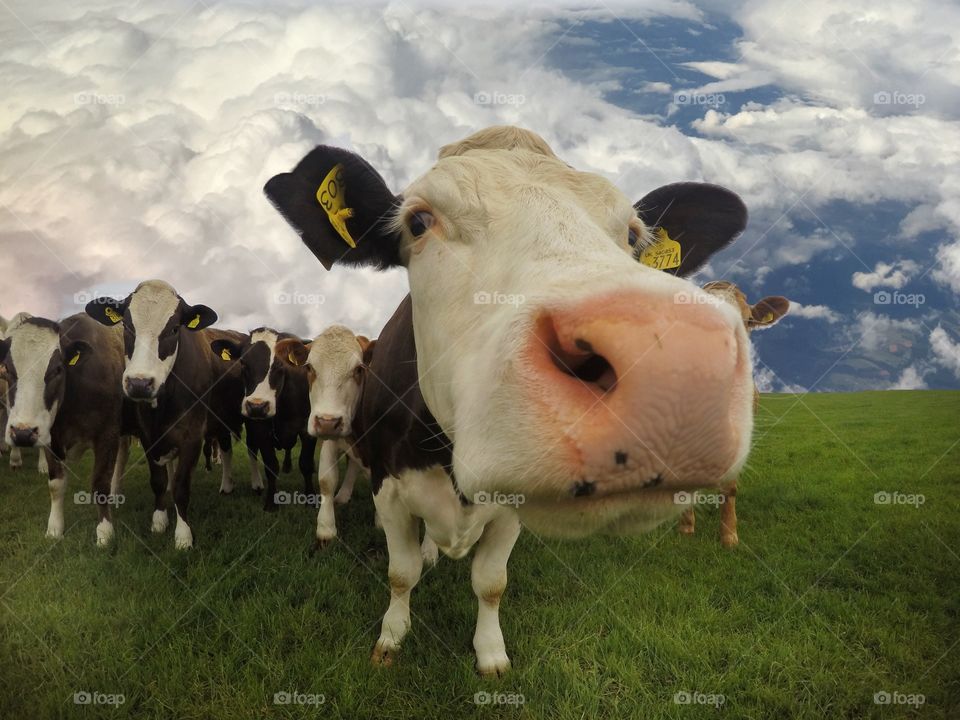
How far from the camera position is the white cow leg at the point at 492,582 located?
3.82 meters

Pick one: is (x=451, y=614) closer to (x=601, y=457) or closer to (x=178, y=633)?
(x=178, y=633)

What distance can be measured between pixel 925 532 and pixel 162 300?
8.48 metres

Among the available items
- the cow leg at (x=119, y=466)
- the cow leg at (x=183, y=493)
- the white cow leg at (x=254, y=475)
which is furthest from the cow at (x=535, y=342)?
the cow leg at (x=119, y=466)

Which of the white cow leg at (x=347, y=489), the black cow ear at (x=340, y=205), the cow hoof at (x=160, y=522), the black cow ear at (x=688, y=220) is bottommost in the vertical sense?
the white cow leg at (x=347, y=489)

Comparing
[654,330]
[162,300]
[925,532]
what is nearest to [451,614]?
[654,330]

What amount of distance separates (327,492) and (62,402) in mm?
3033

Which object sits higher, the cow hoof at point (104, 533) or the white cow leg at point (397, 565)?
the white cow leg at point (397, 565)

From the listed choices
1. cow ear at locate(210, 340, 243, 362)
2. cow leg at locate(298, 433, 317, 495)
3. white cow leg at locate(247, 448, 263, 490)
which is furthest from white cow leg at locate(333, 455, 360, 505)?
cow ear at locate(210, 340, 243, 362)

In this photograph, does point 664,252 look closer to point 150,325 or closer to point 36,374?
point 150,325

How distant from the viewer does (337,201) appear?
3113 millimetres

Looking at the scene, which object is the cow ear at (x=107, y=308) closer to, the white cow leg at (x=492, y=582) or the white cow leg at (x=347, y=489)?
the white cow leg at (x=347, y=489)

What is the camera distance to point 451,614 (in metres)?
4.39

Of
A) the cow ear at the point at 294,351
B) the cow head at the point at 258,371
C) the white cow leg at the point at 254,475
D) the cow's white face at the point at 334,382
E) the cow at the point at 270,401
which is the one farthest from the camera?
the white cow leg at the point at 254,475

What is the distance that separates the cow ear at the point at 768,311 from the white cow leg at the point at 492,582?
470 centimetres
